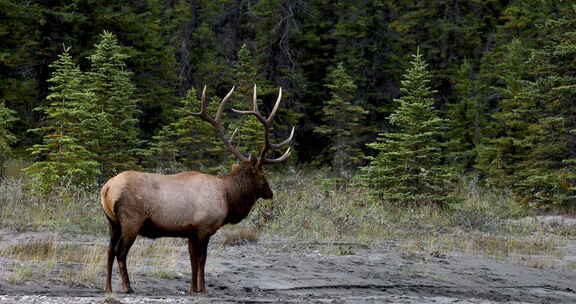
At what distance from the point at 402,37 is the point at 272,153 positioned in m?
9.28

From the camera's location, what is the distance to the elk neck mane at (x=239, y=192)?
9.77 m

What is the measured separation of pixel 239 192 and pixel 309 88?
21589 mm

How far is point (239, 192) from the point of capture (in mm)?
9891

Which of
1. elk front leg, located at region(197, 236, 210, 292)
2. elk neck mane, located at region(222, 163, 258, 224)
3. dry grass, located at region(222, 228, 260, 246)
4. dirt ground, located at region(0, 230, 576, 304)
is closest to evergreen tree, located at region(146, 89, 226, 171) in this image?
dry grass, located at region(222, 228, 260, 246)

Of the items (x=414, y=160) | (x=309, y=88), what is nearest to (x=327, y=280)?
(x=414, y=160)

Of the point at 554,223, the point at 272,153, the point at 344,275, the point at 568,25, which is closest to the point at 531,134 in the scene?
the point at 568,25

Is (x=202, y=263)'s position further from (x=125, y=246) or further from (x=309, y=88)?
(x=309, y=88)

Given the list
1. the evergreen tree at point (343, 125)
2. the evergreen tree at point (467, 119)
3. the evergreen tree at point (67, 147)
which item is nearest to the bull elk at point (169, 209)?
the evergreen tree at point (67, 147)

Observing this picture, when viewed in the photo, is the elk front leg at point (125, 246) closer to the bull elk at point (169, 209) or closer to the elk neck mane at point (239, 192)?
the bull elk at point (169, 209)

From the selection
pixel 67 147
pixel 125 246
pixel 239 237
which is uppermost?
pixel 67 147

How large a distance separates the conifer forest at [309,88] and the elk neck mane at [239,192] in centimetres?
713

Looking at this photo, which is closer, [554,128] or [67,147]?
[67,147]

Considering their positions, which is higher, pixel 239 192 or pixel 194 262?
pixel 239 192

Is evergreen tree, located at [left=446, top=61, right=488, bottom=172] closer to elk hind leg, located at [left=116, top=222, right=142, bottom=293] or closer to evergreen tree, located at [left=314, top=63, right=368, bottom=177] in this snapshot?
evergreen tree, located at [left=314, top=63, right=368, bottom=177]
